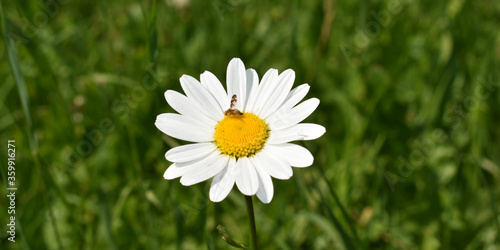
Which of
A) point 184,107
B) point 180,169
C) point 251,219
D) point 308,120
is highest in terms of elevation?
point 308,120

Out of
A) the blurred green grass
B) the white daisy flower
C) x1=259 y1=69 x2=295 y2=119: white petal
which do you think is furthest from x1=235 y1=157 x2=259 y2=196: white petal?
the blurred green grass

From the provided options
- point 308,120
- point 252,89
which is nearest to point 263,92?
point 252,89

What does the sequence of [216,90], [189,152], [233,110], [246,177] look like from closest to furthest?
[246,177]
[189,152]
[233,110]
[216,90]

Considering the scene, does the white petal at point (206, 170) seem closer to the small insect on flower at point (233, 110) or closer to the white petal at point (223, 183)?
the white petal at point (223, 183)

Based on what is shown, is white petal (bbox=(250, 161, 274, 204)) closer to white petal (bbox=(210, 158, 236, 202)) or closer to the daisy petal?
white petal (bbox=(210, 158, 236, 202))

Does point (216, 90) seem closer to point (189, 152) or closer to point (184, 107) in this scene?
point (184, 107)

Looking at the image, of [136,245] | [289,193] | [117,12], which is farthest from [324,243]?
[117,12]

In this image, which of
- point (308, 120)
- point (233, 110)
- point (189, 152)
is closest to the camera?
point (189, 152)

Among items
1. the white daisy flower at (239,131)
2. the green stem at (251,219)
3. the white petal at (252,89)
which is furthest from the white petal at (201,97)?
the green stem at (251,219)
